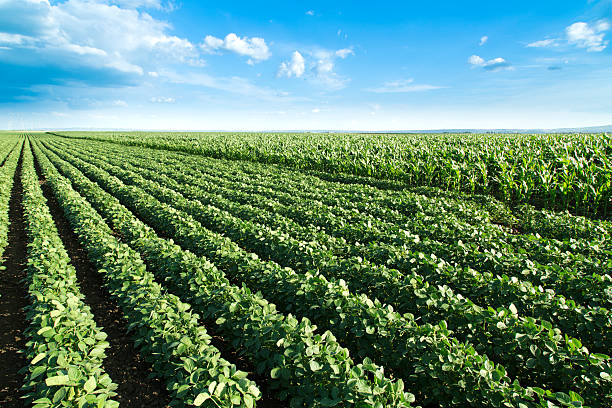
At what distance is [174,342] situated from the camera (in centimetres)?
337

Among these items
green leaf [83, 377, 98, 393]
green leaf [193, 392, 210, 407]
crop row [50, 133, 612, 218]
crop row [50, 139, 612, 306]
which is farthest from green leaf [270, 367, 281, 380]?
crop row [50, 133, 612, 218]

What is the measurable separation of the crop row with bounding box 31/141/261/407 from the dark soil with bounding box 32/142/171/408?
201 millimetres

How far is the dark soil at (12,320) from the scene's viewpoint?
3.97m

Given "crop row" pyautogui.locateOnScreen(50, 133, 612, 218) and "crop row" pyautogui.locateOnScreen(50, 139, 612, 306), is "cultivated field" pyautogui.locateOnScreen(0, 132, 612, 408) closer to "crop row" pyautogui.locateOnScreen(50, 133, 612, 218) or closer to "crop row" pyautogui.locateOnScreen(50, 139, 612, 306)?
"crop row" pyautogui.locateOnScreen(50, 139, 612, 306)

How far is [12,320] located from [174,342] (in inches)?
166

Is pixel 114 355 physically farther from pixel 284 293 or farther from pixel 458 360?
pixel 458 360

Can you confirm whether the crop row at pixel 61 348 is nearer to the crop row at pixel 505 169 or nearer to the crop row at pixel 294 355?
the crop row at pixel 294 355

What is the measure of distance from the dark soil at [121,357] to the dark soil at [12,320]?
0.97 metres

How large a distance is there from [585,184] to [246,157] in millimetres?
21533

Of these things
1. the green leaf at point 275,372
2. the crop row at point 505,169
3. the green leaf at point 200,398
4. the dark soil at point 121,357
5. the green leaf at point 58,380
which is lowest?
the dark soil at point 121,357

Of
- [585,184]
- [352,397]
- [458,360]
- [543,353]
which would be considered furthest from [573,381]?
[585,184]

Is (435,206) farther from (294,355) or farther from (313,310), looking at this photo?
(294,355)

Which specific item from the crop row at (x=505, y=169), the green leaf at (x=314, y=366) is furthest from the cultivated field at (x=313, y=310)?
the crop row at (x=505, y=169)

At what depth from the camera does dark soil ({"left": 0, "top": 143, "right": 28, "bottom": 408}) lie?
13.0 ft
